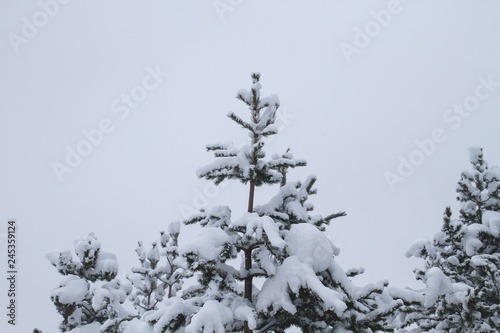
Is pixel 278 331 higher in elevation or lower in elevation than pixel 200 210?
lower

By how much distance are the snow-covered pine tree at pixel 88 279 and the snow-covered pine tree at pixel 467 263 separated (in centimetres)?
767

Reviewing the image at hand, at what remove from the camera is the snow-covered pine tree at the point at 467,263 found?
8.38m

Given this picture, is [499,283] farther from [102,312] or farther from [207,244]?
[102,312]

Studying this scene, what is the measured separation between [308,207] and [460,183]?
27.3 ft

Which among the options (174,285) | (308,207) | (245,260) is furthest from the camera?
(174,285)

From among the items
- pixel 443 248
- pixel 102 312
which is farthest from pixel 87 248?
pixel 443 248

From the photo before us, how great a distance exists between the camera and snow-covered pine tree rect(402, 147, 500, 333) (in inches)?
330

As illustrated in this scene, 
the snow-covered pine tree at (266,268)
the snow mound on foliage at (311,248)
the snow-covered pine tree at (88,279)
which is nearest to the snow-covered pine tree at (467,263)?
the snow-covered pine tree at (266,268)

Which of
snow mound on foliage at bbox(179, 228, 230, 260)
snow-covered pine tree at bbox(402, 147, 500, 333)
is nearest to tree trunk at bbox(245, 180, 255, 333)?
snow mound on foliage at bbox(179, 228, 230, 260)

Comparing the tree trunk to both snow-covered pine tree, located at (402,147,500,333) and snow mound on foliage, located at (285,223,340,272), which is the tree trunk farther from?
snow-covered pine tree, located at (402,147,500,333)

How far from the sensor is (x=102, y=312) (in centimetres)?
967

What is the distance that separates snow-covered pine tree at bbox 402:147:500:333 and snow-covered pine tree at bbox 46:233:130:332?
7.67m

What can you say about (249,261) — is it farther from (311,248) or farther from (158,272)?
(158,272)

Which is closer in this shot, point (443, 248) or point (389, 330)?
point (389, 330)
